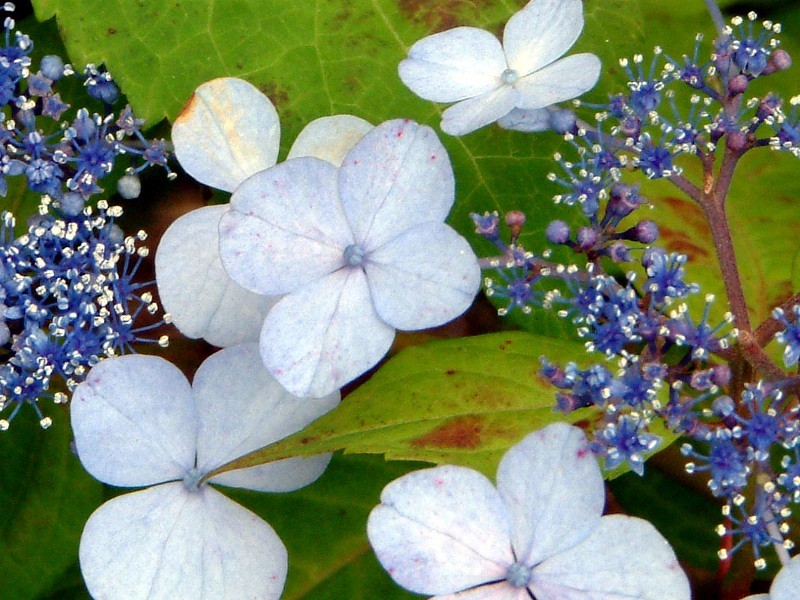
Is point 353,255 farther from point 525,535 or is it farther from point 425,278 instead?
point 525,535

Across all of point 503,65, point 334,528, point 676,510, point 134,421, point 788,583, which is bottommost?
point 676,510

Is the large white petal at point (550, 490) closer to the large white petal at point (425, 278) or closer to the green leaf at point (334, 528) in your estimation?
the large white petal at point (425, 278)

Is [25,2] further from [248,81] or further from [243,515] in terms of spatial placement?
[243,515]

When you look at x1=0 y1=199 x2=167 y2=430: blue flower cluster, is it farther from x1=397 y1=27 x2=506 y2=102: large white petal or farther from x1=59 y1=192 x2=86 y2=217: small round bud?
x1=397 y1=27 x2=506 y2=102: large white petal

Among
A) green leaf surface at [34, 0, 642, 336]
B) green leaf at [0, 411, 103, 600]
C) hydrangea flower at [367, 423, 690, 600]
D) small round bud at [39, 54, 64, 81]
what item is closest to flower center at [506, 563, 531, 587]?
hydrangea flower at [367, 423, 690, 600]

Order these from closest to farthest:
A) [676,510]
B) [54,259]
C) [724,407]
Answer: [724,407], [54,259], [676,510]

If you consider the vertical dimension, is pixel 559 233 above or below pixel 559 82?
below

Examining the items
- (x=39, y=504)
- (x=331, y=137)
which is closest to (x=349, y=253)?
(x=331, y=137)
